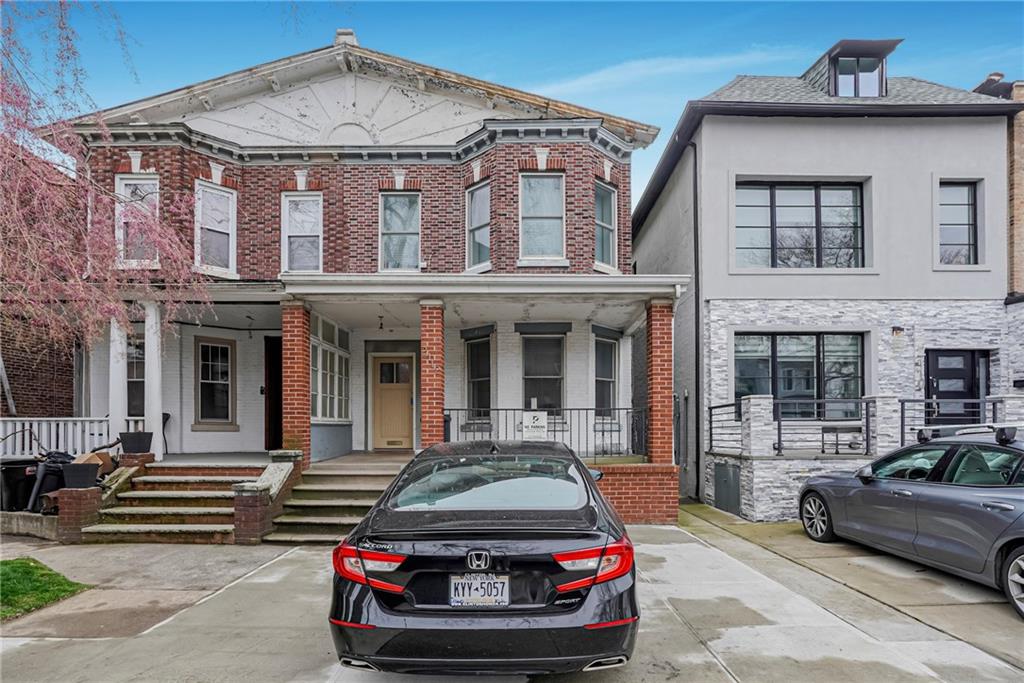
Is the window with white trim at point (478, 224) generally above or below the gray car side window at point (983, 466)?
above

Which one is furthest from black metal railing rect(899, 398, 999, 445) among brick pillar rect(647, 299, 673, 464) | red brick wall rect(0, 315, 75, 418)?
red brick wall rect(0, 315, 75, 418)

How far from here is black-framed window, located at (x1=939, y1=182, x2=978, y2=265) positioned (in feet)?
38.3

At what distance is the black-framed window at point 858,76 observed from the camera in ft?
39.8

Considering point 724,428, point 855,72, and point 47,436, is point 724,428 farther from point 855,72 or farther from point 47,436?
point 47,436

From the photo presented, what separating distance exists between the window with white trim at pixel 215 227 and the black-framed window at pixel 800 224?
388 inches

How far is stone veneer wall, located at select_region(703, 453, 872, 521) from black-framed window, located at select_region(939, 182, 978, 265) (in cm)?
534

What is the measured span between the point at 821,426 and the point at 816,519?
138 inches

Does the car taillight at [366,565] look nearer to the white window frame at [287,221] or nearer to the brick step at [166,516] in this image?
the brick step at [166,516]

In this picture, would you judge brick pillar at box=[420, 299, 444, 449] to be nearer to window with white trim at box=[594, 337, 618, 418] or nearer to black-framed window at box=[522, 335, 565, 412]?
black-framed window at box=[522, 335, 565, 412]

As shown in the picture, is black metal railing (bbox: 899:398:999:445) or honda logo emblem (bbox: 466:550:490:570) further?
black metal railing (bbox: 899:398:999:445)

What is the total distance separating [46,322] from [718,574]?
7.58 m

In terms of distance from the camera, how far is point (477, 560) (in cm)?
315

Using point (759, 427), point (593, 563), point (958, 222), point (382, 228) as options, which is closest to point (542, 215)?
point (382, 228)

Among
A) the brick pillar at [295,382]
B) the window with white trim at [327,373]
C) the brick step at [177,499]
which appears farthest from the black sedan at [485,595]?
the window with white trim at [327,373]
